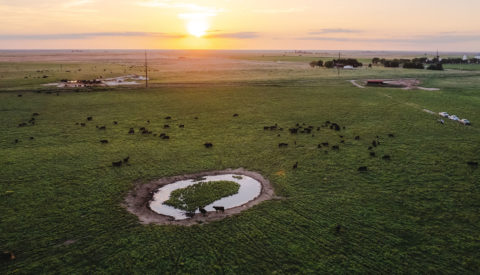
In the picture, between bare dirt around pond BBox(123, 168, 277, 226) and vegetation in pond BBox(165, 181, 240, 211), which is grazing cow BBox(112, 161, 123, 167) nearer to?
bare dirt around pond BBox(123, 168, 277, 226)

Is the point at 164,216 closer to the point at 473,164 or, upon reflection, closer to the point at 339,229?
the point at 339,229

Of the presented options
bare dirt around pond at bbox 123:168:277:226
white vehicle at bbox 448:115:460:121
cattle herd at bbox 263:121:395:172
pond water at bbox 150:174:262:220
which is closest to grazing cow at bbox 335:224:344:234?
bare dirt around pond at bbox 123:168:277:226

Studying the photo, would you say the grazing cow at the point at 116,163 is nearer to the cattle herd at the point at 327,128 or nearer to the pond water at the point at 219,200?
the pond water at the point at 219,200

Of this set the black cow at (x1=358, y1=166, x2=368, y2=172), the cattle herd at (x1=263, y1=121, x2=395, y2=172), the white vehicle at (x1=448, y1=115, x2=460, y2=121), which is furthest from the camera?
the white vehicle at (x1=448, y1=115, x2=460, y2=121)

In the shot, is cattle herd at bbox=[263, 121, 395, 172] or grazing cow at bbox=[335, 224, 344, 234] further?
cattle herd at bbox=[263, 121, 395, 172]

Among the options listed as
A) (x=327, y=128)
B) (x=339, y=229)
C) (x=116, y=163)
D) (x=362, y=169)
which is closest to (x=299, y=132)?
(x=327, y=128)

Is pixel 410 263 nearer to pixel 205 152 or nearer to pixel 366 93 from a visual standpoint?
pixel 205 152

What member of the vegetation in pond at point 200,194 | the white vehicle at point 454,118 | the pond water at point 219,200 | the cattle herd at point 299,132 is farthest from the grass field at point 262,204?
the vegetation in pond at point 200,194
